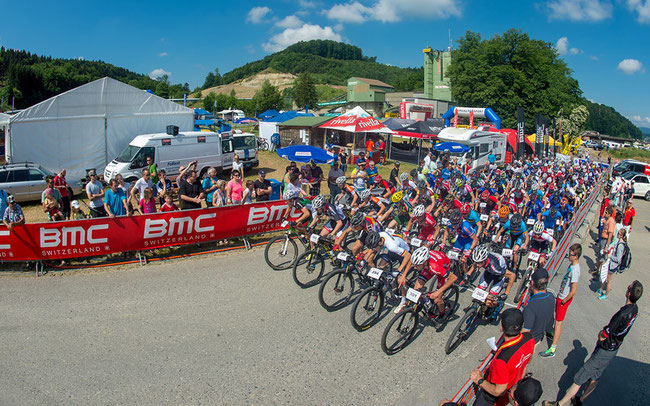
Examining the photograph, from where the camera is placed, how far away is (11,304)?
701 cm

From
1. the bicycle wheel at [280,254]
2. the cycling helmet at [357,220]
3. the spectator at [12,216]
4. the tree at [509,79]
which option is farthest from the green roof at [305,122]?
the tree at [509,79]

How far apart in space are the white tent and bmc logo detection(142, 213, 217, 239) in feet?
35.1

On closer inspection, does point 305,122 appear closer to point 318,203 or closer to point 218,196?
point 218,196

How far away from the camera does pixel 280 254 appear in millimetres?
9078

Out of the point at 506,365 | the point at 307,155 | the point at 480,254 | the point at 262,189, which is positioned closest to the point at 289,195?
the point at 262,189

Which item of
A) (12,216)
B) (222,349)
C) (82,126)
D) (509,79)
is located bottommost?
(222,349)

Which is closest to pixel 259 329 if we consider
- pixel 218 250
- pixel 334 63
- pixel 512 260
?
pixel 218 250

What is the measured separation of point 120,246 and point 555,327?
897 cm

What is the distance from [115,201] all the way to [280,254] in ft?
14.4

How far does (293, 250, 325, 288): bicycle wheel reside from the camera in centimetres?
805

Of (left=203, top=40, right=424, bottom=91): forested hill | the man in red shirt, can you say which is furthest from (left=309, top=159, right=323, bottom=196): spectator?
(left=203, top=40, right=424, bottom=91): forested hill

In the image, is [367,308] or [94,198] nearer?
[367,308]

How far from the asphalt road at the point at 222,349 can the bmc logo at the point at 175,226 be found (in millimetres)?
1190

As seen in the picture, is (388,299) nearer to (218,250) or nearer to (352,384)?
(352,384)
